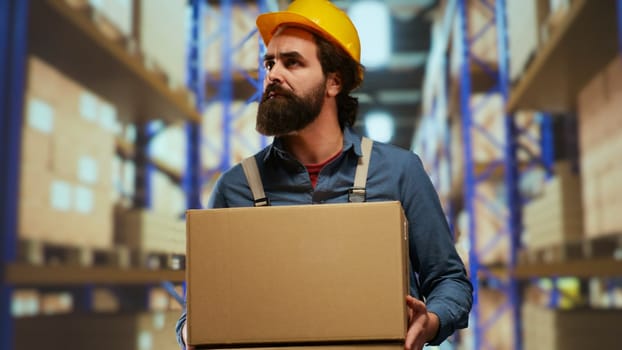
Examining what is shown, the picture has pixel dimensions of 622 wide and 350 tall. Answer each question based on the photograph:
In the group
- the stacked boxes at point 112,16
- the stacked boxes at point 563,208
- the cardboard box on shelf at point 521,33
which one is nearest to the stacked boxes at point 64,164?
the stacked boxes at point 112,16

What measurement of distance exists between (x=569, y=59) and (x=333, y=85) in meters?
3.56

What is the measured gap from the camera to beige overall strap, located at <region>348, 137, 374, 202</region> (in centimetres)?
172

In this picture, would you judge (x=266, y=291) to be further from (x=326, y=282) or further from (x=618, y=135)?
(x=618, y=135)

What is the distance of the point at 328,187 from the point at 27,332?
8.25ft

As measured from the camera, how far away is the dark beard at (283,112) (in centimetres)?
187

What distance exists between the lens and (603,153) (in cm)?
438

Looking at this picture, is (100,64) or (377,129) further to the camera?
(100,64)

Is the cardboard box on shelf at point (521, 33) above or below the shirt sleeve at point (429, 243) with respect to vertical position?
above

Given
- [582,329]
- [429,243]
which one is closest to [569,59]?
[582,329]

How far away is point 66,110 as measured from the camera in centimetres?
407

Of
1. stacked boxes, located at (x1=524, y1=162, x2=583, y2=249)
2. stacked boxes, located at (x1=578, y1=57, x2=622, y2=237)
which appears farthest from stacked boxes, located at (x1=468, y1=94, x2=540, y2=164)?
stacked boxes, located at (x1=578, y1=57, x2=622, y2=237)

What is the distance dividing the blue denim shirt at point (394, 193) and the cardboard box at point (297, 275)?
403 millimetres

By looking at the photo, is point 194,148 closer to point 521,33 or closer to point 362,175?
point 521,33

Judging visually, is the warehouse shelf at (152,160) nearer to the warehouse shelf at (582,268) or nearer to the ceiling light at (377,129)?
the ceiling light at (377,129)
